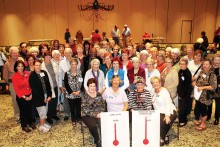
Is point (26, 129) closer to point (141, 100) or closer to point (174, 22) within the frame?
point (141, 100)

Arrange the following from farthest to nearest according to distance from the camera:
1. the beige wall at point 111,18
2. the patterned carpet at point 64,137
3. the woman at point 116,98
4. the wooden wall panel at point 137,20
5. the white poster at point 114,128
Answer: the wooden wall panel at point 137,20 → the beige wall at point 111,18 → the patterned carpet at point 64,137 → the woman at point 116,98 → the white poster at point 114,128

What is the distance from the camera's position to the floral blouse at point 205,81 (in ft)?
12.9

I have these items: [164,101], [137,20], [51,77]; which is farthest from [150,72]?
[137,20]

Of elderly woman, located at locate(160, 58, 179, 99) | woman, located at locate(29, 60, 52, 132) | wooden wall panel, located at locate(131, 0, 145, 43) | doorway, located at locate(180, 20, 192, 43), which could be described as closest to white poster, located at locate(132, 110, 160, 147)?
elderly woman, located at locate(160, 58, 179, 99)

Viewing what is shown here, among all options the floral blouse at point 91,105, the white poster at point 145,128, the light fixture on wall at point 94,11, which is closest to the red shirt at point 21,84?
the floral blouse at point 91,105

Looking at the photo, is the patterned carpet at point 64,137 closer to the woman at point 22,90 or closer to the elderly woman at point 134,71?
the woman at point 22,90

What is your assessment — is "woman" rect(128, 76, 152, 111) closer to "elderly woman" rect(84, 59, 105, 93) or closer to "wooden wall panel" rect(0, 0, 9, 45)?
"elderly woman" rect(84, 59, 105, 93)

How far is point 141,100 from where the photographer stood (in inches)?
140

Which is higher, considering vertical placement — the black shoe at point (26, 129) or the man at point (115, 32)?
the man at point (115, 32)

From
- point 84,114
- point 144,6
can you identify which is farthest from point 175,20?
point 84,114

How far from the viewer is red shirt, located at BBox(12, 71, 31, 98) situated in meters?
3.90

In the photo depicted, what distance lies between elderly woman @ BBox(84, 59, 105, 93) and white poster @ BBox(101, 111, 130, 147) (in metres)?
1.12

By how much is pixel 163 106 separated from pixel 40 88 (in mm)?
2286

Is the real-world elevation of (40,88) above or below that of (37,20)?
below
